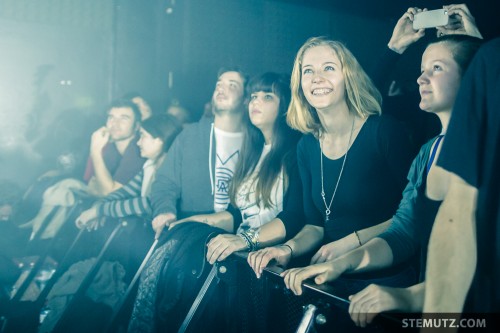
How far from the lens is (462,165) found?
838 millimetres

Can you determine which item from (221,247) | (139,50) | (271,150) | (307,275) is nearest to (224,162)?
(271,150)

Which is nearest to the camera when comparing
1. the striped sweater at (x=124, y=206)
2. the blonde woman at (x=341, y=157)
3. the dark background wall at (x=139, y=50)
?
the blonde woman at (x=341, y=157)

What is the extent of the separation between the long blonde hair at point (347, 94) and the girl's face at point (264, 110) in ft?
1.13

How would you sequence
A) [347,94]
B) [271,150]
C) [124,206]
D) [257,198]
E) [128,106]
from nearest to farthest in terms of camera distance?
[347,94]
[257,198]
[271,150]
[124,206]
[128,106]

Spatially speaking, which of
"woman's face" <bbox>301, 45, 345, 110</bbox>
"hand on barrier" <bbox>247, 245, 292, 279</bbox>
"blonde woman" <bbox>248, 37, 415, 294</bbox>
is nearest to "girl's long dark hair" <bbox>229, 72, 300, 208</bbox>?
"blonde woman" <bbox>248, 37, 415, 294</bbox>

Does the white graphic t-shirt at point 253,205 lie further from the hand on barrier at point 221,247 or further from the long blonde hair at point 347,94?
the hand on barrier at point 221,247

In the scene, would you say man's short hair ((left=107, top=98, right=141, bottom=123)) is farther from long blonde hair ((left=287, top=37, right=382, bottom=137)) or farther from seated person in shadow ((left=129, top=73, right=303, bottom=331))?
long blonde hair ((left=287, top=37, right=382, bottom=137))

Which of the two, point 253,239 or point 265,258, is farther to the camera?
point 253,239

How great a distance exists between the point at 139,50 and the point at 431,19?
12.9 ft

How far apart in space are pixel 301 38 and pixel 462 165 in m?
4.35

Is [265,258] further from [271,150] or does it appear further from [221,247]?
[271,150]

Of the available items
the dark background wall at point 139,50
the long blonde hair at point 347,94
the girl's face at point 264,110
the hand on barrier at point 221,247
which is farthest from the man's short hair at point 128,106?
the hand on barrier at point 221,247

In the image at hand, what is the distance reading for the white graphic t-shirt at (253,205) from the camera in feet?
6.91

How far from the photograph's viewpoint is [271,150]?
7.53 ft
